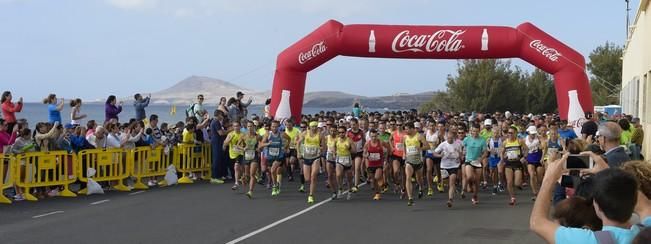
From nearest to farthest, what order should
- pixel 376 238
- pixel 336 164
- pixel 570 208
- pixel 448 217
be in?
pixel 570 208 < pixel 376 238 < pixel 448 217 < pixel 336 164

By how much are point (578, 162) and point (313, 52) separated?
1532 centimetres

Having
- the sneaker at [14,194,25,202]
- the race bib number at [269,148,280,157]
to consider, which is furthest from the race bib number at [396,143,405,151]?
the sneaker at [14,194,25,202]

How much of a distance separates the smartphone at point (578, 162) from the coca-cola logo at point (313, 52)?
15.2 metres

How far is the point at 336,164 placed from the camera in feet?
49.2

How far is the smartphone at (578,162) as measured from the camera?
459 centimetres

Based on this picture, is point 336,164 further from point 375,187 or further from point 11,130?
point 11,130

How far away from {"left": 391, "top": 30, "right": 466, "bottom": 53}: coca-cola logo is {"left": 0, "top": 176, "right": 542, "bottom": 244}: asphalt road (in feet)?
16.6

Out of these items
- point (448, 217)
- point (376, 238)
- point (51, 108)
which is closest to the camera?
point (376, 238)

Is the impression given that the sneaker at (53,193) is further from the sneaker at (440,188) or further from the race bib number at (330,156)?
the sneaker at (440,188)

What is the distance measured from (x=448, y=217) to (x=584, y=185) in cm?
880

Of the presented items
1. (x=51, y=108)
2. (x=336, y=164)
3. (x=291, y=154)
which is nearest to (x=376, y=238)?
(x=336, y=164)

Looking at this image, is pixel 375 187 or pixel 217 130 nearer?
pixel 375 187

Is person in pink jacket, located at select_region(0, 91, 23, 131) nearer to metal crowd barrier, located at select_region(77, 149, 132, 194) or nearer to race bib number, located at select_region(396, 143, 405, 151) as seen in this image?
metal crowd barrier, located at select_region(77, 149, 132, 194)

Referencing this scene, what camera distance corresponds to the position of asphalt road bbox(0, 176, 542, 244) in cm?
1013
